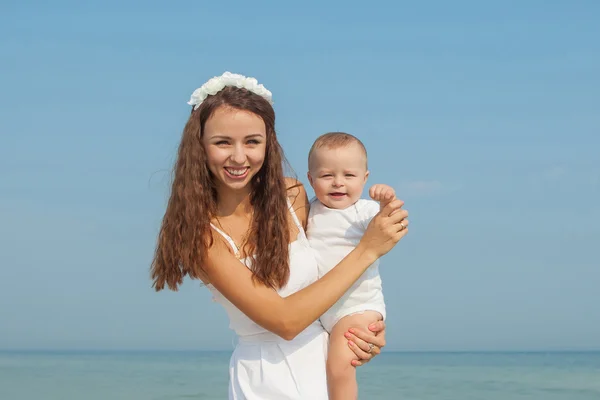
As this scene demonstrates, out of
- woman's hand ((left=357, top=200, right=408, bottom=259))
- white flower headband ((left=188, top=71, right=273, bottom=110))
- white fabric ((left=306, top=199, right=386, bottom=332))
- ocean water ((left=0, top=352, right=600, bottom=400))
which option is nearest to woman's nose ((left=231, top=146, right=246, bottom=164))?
white flower headband ((left=188, top=71, right=273, bottom=110))

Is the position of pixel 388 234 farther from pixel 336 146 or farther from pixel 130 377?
pixel 130 377

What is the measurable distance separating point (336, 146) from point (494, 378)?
18608mm

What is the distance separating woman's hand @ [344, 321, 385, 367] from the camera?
3.93m

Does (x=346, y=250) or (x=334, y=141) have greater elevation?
(x=334, y=141)

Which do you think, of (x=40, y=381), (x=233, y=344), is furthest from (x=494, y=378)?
(x=233, y=344)

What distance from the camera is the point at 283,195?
4.14m

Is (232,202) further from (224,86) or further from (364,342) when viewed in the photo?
(364,342)

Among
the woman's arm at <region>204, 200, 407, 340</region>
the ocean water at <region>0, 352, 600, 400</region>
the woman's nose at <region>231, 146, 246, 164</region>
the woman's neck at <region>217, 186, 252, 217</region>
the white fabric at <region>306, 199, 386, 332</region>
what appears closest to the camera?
the woman's arm at <region>204, 200, 407, 340</region>

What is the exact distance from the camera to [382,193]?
12.7 feet

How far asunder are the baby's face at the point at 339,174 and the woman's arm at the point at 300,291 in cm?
23

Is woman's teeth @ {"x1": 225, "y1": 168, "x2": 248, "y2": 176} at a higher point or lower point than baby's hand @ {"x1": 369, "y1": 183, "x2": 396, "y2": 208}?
higher

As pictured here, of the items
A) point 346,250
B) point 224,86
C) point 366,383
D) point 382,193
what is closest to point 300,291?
point 346,250

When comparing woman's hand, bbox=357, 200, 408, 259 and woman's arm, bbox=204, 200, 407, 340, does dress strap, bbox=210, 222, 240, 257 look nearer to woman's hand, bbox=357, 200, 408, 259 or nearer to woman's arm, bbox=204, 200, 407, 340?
woman's arm, bbox=204, 200, 407, 340

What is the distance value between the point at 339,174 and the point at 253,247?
503 millimetres
